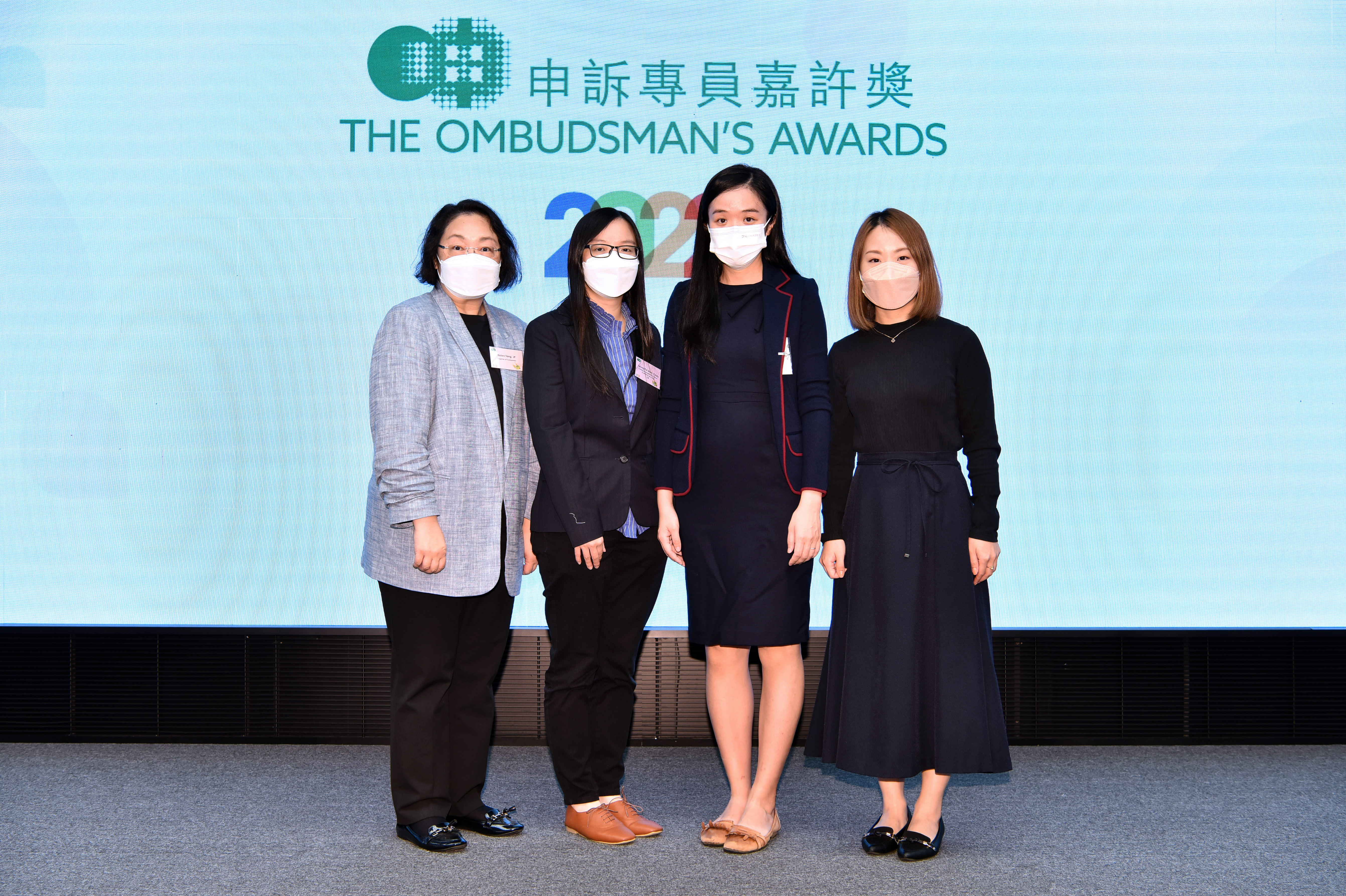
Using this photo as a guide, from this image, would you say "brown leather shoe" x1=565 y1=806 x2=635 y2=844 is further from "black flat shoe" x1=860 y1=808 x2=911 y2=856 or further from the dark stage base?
the dark stage base

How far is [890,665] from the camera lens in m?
2.20

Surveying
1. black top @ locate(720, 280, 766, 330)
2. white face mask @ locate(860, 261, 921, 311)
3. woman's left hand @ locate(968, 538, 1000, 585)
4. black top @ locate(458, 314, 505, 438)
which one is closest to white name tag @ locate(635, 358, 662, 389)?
black top @ locate(720, 280, 766, 330)

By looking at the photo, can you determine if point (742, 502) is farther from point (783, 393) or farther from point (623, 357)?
point (623, 357)

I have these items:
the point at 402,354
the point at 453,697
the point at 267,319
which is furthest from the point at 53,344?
the point at 453,697

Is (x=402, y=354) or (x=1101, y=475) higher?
(x=402, y=354)

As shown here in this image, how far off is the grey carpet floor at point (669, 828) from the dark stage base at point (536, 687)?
0.08 meters

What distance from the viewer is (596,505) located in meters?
2.21

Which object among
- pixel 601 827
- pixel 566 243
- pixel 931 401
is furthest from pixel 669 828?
pixel 566 243

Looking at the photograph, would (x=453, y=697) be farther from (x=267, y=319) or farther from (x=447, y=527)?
Result: (x=267, y=319)

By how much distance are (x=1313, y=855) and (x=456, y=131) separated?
10.4ft

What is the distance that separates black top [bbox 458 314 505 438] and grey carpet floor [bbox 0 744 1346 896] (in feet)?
3.42

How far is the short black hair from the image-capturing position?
7.68 feet

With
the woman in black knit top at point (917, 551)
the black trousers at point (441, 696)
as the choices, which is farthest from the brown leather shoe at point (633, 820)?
the woman in black knit top at point (917, 551)

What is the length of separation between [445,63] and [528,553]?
70.4 inches
